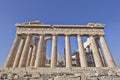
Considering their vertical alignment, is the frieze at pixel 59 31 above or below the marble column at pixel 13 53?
above

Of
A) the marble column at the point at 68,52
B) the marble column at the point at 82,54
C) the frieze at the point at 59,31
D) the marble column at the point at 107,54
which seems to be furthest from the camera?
the frieze at the point at 59,31

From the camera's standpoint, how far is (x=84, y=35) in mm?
36375

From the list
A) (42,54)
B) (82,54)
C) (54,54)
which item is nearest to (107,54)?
(82,54)

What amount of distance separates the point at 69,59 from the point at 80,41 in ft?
17.3

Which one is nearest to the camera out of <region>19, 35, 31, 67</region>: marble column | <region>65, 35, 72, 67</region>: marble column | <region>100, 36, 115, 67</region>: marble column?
<region>65, 35, 72, 67</region>: marble column

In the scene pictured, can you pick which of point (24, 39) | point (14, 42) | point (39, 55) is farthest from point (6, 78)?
point (24, 39)

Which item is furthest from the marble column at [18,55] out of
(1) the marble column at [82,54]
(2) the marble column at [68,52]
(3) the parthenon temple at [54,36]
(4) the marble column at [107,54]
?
(4) the marble column at [107,54]

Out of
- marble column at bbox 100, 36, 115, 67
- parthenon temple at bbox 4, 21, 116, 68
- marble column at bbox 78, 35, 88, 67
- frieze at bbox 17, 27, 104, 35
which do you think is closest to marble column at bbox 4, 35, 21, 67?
parthenon temple at bbox 4, 21, 116, 68

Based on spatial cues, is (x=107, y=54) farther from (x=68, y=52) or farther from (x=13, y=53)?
(x=13, y=53)

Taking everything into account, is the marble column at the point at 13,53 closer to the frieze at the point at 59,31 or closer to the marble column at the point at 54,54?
the frieze at the point at 59,31

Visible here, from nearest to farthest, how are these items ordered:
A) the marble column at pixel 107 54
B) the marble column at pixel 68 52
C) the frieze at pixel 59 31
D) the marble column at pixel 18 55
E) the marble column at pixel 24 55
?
the marble column at pixel 68 52, the marble column at pixel 24 55, the marble column at pixel 107 54, the marble column at pixel 18 55, the frieze at pixel 59 31

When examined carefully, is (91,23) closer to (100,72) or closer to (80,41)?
(80,41)

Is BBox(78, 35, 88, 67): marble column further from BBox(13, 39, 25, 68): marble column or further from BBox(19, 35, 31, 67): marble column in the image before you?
BBox(13, 39, 25, 68): marble column

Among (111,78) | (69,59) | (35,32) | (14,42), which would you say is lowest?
(111,78)
